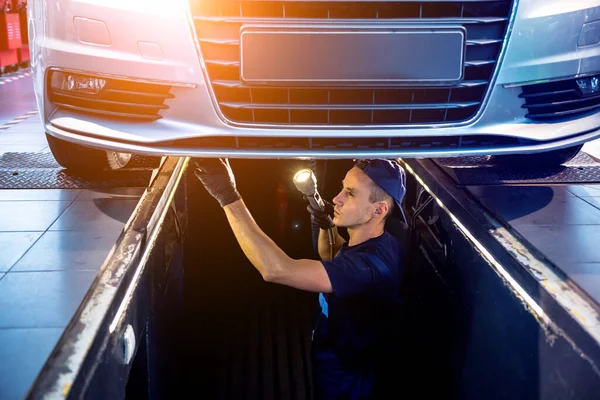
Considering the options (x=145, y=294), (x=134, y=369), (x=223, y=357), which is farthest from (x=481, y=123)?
(x=223, y=357)

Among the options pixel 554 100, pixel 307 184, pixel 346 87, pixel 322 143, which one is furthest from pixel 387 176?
pixel 554 100

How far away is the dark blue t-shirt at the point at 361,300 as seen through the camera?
6.82 ft

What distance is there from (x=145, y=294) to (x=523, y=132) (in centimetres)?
141

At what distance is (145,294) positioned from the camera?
6.15 feet

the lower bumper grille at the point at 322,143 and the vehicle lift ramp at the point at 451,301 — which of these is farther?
the lower bumper grille at the point at 322,143

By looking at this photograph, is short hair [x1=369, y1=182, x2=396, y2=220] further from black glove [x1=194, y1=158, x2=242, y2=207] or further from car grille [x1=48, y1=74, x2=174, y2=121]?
car grille [x1=48, y1=74, x2=174, y2=121]

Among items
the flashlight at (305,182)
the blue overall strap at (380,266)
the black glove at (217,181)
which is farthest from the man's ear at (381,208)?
the black glove at (217,181)

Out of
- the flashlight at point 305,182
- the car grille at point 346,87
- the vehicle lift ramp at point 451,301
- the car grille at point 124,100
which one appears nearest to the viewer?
the vehicle lift ramp at point 451,301

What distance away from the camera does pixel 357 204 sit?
231 centimetres

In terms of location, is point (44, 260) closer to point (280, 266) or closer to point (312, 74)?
point (280, 266)

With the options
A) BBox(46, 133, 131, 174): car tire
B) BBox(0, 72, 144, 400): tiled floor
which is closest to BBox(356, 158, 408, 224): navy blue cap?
BBox(0, 72, 144, 400): tiled floor

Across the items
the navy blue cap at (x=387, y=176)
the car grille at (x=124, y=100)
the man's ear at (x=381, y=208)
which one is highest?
the car grille at (x=124, y=100)

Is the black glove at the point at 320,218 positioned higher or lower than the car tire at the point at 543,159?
lower

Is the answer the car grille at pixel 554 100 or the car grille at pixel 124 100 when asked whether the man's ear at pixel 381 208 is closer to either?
the car grille at pixel 554 100
